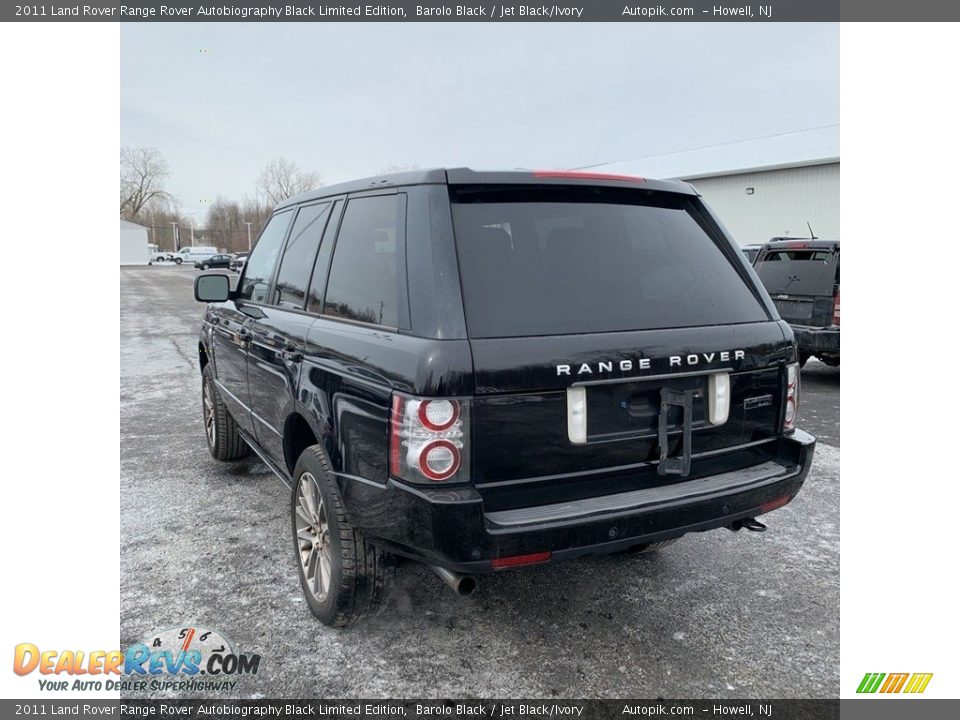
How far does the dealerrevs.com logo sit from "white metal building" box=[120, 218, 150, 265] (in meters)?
77.7

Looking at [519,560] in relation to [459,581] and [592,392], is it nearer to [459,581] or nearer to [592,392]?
[459,581]

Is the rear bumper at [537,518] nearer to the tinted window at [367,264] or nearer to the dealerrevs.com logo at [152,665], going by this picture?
the tinted window at [367,264]

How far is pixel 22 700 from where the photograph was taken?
8.76 ft

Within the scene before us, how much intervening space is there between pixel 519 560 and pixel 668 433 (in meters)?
0.81

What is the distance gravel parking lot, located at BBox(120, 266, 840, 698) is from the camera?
106 inches

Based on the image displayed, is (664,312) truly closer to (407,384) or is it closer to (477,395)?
(477,395)

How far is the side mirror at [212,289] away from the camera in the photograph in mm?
4512

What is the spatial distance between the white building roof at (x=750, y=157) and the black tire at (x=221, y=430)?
2736 centimetres

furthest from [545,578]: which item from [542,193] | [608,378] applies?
[542,193]

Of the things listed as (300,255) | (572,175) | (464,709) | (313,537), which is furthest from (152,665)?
(572,175)

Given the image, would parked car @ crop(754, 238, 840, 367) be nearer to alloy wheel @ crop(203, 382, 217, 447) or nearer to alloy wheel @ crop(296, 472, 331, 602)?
alloy wheel @ crop(203, 382, 217, 447)

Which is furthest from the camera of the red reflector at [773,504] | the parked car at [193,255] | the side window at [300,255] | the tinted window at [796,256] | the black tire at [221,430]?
the parked car at [193,255]

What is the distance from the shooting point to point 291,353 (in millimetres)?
3285
